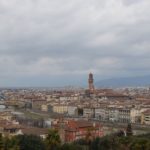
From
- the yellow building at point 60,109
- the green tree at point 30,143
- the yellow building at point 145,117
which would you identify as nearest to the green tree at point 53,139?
the green tree at point 30,143

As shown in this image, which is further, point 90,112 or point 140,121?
point 90,112

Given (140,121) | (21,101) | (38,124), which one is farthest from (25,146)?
(21,101)

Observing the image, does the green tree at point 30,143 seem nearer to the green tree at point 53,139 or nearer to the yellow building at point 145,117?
the green tree at point 53,139

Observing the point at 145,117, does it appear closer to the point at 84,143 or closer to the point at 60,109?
the point at 60,109

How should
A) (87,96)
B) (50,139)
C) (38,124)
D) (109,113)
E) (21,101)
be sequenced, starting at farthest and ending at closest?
(87,96) < (21,101) < (109,113) < (38,124) < (50,139)

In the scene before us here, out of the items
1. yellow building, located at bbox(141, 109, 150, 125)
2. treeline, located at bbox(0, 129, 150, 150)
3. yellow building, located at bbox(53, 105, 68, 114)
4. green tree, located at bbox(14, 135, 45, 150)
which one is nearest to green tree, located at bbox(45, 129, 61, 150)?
treeline, located at bbox(0, 129, 150, 150)

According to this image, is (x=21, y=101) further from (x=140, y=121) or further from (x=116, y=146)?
(x=116, y=146)

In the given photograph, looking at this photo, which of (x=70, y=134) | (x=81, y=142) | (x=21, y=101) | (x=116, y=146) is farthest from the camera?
(x=21, y=101)

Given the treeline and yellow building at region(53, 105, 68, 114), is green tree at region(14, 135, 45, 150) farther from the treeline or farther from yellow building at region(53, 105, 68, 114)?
yellow building at region(53, 105, 68, 114)

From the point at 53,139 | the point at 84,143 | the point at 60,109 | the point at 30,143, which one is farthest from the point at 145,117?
the point at 53,139

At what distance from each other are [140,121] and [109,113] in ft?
26.9

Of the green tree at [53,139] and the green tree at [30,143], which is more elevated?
the green tree at [53,139]

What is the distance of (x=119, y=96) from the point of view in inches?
4550

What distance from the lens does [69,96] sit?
122 m
